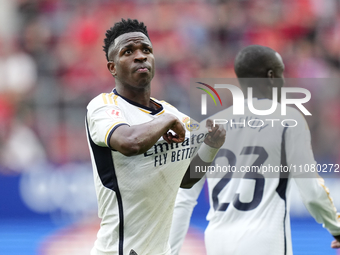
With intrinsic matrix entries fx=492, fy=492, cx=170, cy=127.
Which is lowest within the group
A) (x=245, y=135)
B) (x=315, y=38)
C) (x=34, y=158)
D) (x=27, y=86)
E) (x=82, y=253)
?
(x=82, y=253)

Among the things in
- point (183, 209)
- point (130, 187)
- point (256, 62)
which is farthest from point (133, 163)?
point (256, 62)

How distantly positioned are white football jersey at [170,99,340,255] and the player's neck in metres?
0.86

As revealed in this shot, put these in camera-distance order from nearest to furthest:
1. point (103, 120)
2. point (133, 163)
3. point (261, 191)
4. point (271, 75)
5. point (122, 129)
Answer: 1. point (122, 129)
2. point (103, 120)
3. point (133, 163)
4. point (261, 191)
5. point (271, 75)

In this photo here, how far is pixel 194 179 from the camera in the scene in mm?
3285

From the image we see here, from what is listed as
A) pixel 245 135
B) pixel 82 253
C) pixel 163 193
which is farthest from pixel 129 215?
pixel 82 253

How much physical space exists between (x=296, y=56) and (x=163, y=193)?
731cm

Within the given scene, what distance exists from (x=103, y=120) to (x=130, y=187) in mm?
450

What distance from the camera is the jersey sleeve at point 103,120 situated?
7.83 ft

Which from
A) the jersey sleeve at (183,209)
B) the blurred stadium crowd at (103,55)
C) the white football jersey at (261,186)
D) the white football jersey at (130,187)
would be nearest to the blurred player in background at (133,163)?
the white football jersey at (130,187)

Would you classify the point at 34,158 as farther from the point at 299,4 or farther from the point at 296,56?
the point at 299,4

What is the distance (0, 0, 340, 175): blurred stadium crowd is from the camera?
27.1 feet

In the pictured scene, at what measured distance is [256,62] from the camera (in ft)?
12.2

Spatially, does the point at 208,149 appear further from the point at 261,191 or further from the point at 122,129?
the point at 122,129

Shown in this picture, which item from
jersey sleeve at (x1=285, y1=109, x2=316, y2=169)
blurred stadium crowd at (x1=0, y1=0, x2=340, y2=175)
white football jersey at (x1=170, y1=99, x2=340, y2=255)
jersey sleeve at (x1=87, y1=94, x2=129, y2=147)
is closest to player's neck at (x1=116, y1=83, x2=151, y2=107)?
jersey sleeve at (x1=87, y1=94, x2=129, y2=147)
